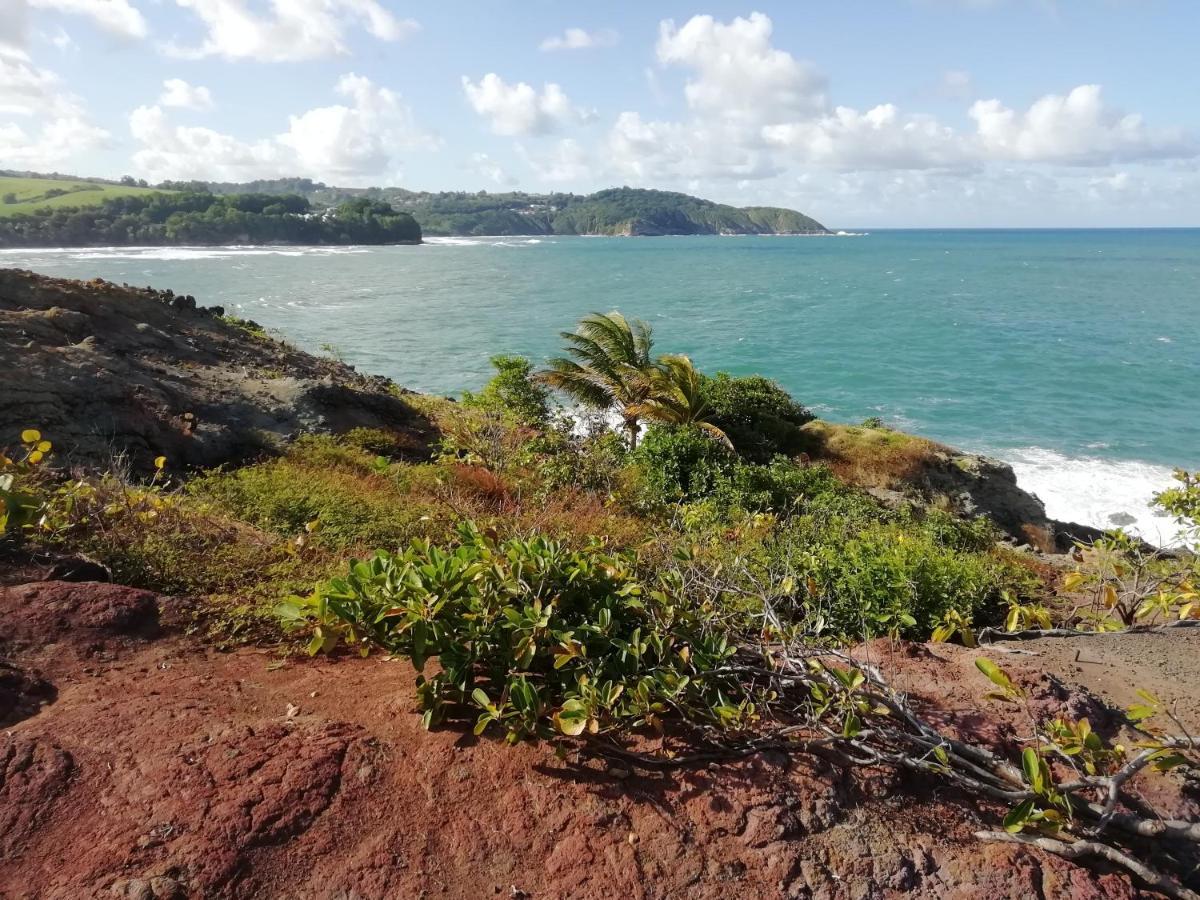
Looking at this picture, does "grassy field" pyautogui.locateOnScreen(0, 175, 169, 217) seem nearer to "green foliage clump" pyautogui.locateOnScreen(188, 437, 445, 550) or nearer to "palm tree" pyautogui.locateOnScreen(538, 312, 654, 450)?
"palm tree" pyautogui.locateOnScreen(538, 312, 654, 450)

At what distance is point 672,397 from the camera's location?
15.5 meters

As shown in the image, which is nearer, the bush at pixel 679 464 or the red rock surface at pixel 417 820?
the red rock surface at pixel 417 820

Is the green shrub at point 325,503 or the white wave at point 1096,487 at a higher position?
the green shrub at point 325,503

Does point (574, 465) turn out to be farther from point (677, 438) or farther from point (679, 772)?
point (679, 772)

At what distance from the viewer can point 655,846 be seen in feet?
9.59

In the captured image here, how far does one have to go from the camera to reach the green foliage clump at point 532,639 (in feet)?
10.5

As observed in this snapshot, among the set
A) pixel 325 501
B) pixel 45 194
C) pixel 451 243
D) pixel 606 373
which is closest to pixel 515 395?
pixel 606 373

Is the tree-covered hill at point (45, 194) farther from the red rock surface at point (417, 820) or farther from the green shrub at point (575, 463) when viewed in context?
the red rock surface at point (417, 820)

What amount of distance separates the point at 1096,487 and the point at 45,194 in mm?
153895

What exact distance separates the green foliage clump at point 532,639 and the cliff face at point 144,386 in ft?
23.7

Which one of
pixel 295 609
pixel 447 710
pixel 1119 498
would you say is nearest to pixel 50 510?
pixel 295 609

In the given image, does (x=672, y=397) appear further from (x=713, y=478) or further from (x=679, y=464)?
(x=713, y=478)

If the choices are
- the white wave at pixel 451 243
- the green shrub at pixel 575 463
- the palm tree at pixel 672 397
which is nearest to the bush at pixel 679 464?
the green shrub at pixel 575 463

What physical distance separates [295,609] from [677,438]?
10.1 metres
